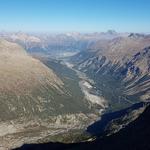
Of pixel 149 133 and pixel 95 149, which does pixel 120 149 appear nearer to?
pixel 149 133

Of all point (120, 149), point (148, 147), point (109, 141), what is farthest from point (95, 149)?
point (148, 147)

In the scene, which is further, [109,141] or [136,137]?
[109,141]

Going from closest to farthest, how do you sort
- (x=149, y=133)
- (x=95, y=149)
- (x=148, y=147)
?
(x=148, y=147) → (x=149, y=133) → (x=95, y=149)

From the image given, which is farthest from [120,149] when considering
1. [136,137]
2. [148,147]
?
[148,147]

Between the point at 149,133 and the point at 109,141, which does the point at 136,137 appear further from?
the point at 109,141

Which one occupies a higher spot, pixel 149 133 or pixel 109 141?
pixel 149 133

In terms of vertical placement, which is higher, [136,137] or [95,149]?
[136,137]

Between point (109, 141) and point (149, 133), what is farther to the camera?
point (109, 141)

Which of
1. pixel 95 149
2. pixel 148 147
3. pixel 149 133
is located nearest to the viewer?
pixel 148 147
